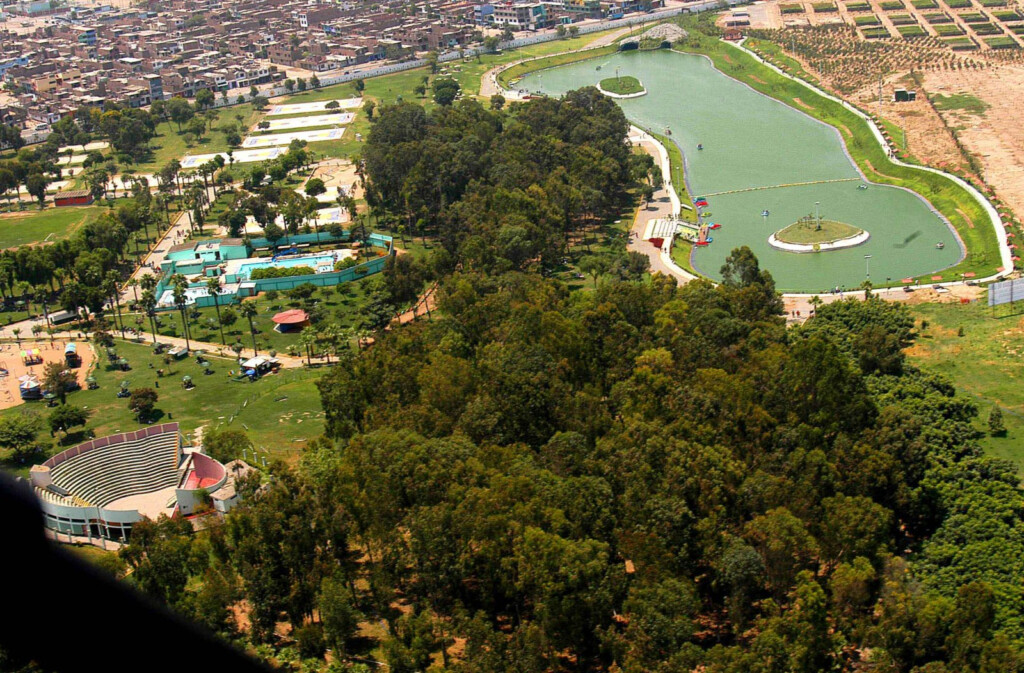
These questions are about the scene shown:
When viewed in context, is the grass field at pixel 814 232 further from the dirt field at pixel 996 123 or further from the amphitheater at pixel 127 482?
the amphitheater at pixel 127 482

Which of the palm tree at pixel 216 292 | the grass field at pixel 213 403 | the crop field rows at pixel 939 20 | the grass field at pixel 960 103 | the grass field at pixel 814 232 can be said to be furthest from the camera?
the crop field rows at pixel 939 20

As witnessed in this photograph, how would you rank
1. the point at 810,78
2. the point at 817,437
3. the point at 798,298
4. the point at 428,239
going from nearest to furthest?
1. the point at 817,437
2. the point at 798,298
3. the point at 428,239
4. the point at 810,78

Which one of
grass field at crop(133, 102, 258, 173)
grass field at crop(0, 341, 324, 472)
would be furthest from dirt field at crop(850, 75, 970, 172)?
grass field at crop(133, 102, 258, 173)

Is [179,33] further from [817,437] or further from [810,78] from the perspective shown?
[817,437]

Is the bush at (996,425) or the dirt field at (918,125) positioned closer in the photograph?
the bush at (996,425)

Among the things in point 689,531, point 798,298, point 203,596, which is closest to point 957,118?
point 798,298

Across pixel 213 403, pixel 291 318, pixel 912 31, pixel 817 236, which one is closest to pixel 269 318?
pixel 291 318

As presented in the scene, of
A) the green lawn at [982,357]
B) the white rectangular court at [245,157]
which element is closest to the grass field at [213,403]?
the green lawn at [982,357]
